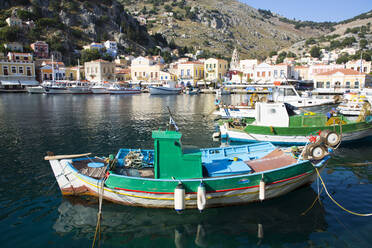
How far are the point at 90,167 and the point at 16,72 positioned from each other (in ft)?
287

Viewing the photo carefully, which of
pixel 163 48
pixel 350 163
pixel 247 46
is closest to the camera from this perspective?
pixel 350 163

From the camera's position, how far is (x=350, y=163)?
1526cm

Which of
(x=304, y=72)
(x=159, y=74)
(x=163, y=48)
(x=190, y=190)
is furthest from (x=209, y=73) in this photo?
(x=190, y=190)

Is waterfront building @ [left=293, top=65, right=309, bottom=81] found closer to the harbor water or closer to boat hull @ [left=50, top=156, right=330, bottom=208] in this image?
the harbor water

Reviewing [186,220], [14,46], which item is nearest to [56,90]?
[14,46]

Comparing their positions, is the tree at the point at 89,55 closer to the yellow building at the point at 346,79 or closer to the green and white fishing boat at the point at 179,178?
the yellow building at the point at 346,79

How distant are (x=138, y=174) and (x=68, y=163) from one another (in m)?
2.76

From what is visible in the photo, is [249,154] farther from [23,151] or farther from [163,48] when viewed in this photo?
[163,48]

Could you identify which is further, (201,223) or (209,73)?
(209,73)

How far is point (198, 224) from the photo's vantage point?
9.16 metres

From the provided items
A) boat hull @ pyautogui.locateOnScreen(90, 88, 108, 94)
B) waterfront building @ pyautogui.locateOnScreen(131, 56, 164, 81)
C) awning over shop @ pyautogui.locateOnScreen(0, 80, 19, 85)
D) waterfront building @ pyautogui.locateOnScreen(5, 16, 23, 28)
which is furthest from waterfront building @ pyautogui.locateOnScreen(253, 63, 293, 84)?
waterfront building @ pyautogui.locateOnScreen(5, 16, 23, 28)

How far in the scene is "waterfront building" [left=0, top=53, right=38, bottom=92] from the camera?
79.4 metres

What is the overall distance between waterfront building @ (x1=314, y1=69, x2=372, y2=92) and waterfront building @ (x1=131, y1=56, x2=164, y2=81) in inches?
2166

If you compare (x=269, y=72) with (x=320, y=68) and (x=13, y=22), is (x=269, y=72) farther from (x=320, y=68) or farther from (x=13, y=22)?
(x=13, y=22)
